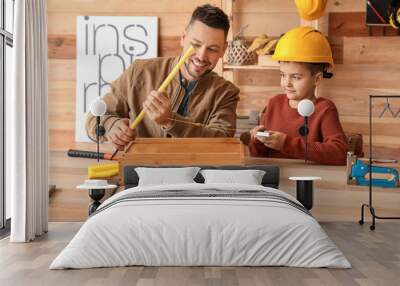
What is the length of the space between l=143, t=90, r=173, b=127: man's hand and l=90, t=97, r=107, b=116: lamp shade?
0.38 m

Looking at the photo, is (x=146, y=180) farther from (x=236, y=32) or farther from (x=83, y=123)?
(x=236, y=32)

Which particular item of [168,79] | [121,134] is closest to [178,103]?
[168,79]

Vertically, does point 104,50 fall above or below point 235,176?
above

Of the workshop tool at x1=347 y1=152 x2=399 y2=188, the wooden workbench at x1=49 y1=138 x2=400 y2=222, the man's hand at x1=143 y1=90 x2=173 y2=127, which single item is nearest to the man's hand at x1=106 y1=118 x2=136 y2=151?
the wooden workbench at x1=49 y1=138 x2=400 y2=222

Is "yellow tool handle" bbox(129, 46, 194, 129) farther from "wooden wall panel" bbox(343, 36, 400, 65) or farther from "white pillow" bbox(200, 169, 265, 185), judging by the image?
"wooden wall panel" bbox(343, 36, 400, 65)

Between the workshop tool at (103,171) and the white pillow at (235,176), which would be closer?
the white pillow at (235,176)

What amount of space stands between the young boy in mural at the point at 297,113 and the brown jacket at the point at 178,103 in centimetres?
33

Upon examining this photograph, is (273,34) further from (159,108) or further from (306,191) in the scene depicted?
(306,191)

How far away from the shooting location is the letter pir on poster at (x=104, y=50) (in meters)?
6.22

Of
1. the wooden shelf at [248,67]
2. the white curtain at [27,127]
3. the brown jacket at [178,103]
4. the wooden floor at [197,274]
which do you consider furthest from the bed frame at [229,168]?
the wooden floor at [197,274]

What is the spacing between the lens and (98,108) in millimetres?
6047

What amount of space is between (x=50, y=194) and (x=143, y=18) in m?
1.82

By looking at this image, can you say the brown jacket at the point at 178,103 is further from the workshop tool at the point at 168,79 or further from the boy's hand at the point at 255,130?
the boy's hand at the point at 255,130

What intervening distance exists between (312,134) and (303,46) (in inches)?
30.8
